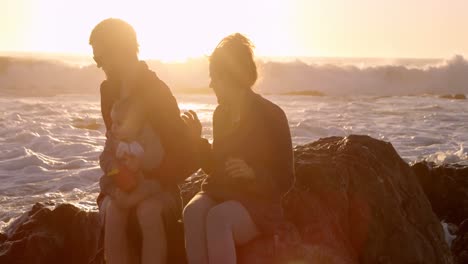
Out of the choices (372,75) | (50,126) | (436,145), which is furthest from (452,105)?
(50,126)

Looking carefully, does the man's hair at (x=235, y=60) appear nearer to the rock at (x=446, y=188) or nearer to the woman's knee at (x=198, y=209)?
the woman's knee at (x=198, y=209)

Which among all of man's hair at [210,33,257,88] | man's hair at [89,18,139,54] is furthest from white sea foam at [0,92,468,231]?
man's hair at [210,33,257,88]

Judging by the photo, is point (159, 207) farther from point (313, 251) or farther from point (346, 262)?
point (346, 262)

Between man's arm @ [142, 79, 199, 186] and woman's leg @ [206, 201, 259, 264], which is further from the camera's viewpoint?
man's arm @ [142, 79, 199, 186]

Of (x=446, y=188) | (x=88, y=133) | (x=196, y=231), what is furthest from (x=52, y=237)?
(x=88, y=133)

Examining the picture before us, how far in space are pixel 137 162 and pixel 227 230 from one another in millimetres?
682

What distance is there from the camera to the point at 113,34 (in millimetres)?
3543

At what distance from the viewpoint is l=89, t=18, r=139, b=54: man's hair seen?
3.54 metres

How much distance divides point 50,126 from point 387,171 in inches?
480

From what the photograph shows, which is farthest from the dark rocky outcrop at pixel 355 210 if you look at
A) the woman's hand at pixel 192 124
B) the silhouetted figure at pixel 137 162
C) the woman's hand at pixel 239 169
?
the woman's hand at pixel 192 124

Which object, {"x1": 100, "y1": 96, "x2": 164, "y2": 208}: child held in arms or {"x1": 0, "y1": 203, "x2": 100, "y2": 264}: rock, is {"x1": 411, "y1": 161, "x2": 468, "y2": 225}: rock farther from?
{"x1": 100, "y1": 96, "x2": 164, "y2": 208}: child held in arms

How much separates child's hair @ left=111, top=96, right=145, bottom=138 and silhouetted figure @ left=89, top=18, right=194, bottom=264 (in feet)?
0.11

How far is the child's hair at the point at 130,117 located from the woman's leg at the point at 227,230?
2.34 ft

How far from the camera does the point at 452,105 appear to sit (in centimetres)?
2297
